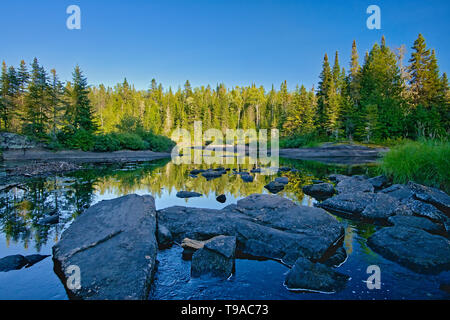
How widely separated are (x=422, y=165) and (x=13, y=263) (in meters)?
13.6

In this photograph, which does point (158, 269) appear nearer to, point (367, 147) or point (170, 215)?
point (170, 215)

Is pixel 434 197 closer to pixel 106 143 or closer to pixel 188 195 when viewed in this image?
pixel 188 195

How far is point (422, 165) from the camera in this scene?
977 centimetres

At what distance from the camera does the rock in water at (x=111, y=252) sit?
10.3ft

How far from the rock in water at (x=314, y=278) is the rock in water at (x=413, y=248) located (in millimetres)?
1536

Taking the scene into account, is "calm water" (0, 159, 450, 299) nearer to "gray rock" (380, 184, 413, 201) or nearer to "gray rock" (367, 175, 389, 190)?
"gray rock" (380, 184, 413, 201)

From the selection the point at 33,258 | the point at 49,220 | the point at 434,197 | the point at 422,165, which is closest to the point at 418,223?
the point at 434,197

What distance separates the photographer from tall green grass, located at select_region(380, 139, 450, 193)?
29.5 ft

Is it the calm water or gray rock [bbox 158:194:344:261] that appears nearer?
the calm water

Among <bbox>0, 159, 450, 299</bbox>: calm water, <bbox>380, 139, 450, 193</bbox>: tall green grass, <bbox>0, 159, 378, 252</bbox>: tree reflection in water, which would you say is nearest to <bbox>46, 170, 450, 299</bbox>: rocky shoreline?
<bbox>0, 159, 450, 299</bbox>: calm water

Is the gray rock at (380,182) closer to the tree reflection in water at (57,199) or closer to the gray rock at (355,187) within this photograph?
the gray rock at (355,187)

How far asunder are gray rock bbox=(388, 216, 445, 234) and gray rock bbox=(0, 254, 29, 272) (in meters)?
8.41
